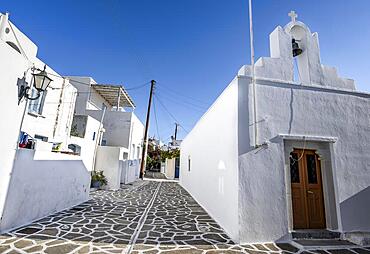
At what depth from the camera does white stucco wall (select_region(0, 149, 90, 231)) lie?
4871mm

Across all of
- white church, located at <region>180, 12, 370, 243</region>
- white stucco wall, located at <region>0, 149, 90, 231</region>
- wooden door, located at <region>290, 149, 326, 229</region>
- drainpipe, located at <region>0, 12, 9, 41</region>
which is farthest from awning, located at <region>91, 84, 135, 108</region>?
wooden door, located at <region>290, 149, 326, 229</region>

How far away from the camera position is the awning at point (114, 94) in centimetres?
1688

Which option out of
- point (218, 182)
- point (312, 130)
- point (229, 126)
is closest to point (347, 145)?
point (312, 130)

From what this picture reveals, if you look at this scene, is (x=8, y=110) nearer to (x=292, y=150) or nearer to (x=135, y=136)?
(x=292, y=150)

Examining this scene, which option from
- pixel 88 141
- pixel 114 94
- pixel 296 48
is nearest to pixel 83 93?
pixel 114 94

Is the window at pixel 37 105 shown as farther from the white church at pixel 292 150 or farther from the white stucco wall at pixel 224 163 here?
the white church at pixel 292 150

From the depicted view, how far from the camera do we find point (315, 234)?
4934 millimetres

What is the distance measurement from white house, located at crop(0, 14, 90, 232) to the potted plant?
3.42 meters

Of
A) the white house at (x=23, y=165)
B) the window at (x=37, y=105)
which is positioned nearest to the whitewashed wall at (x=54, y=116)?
the window at (x=37, y=105)

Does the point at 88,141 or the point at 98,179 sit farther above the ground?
the point at 88,141

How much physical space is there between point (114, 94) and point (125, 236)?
15.7 meters

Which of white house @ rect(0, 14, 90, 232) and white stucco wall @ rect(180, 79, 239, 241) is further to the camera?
white stucco wall @ rect(180, 79, 239, 241)

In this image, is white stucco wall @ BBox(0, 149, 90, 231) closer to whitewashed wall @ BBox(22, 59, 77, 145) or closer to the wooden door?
whitewashed wall @ BBox(22, 59, 77, 145)

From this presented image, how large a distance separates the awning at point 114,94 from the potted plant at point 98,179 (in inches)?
261
